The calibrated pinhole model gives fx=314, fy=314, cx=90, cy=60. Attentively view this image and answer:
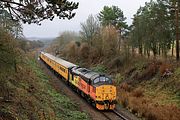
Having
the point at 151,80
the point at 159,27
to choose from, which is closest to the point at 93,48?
the point at 159,27

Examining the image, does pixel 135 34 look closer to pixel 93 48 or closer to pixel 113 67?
pixel 113 67

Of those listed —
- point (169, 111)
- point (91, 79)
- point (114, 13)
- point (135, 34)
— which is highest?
point (114, 13)

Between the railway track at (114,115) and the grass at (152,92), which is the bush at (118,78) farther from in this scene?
the railway track at (114,115)

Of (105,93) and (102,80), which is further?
(102,80)

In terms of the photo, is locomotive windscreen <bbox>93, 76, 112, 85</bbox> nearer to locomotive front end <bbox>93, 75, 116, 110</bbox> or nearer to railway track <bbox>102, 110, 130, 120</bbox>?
locomotive front end <bbox>93, 75, 116, 110</bbox>

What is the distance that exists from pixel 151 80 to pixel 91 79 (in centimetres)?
1242

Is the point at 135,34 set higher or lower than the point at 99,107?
higher

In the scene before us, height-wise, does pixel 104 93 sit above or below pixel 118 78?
above

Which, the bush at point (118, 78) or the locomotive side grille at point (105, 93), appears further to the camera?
the bush at point (118, 78)

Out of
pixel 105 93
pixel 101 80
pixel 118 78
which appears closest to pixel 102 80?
pixel 101 80

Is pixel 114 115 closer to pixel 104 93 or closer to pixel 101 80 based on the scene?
pixel 104 93

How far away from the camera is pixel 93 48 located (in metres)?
66.0

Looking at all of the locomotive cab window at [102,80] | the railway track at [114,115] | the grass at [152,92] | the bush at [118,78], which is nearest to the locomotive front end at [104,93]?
the locomotive cab window at [102,80]

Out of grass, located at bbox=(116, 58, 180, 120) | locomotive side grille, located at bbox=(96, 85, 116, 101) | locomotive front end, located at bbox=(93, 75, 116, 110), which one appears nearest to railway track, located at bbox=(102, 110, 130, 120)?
locomotive front end, located at bbox=(93, 75, 116, 110)
